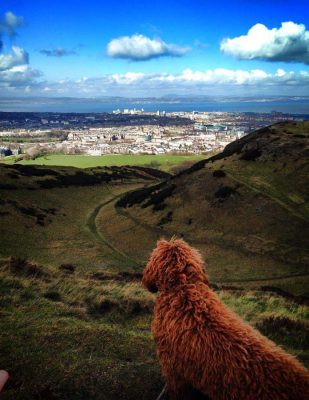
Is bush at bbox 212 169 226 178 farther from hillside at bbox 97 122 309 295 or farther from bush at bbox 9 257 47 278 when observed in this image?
bush at bbox 9 257 47 278

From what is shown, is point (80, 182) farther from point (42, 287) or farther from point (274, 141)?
point (42, 287)

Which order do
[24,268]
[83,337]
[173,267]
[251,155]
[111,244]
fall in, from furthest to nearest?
1. [251,155]
2. [111,244]
3. [24,268]
4. [83,337]
5. [173,267]

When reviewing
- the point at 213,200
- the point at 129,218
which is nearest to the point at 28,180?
the point at 129,218

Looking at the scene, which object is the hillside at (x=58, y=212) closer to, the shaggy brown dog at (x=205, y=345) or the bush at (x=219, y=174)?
the bush at (x=219, y=174)

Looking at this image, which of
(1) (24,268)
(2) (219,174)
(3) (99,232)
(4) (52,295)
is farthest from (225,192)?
(4) (52,295)

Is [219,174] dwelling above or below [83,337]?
below

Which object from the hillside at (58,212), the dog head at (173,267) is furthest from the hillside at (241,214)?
the dog head at (173,267)

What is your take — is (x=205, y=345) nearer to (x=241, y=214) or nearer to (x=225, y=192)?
(x=241, y=214)
